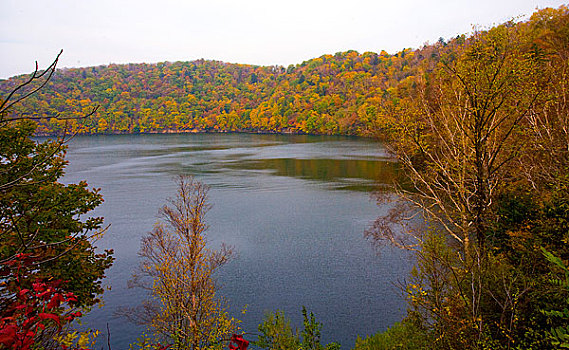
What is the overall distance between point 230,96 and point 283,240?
143 m

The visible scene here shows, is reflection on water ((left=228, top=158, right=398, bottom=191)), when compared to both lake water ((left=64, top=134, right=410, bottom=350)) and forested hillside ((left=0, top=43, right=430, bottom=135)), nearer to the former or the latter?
lake water ((left=64, top=134, right=410, bottom=350))

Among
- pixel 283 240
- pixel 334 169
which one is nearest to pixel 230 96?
pixel 334 169

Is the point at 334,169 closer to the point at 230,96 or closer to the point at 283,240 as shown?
the point at 283,240

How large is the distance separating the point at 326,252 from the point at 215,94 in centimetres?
14580

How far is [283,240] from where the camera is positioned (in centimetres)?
2161

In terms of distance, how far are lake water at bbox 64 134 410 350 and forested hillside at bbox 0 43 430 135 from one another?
5375cm

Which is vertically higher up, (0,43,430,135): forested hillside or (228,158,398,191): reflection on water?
(0,43,430,135): forested hillside

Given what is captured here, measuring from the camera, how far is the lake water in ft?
47.6

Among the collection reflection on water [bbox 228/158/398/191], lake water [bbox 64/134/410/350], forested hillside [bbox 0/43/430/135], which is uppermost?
forested hillside [bbox 0/43/430/135]

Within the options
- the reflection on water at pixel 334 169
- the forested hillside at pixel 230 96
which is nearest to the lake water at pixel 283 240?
the reflection on water at pixel 334 169

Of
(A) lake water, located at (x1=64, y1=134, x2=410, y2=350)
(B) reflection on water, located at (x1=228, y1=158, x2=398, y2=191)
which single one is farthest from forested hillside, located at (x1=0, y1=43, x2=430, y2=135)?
(A) lake water, located at (x1=64, y1=134, x2=410, y2=350)

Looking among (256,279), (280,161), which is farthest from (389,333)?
(280,161)

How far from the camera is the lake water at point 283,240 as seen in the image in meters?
14.5

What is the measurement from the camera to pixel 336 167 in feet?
147
